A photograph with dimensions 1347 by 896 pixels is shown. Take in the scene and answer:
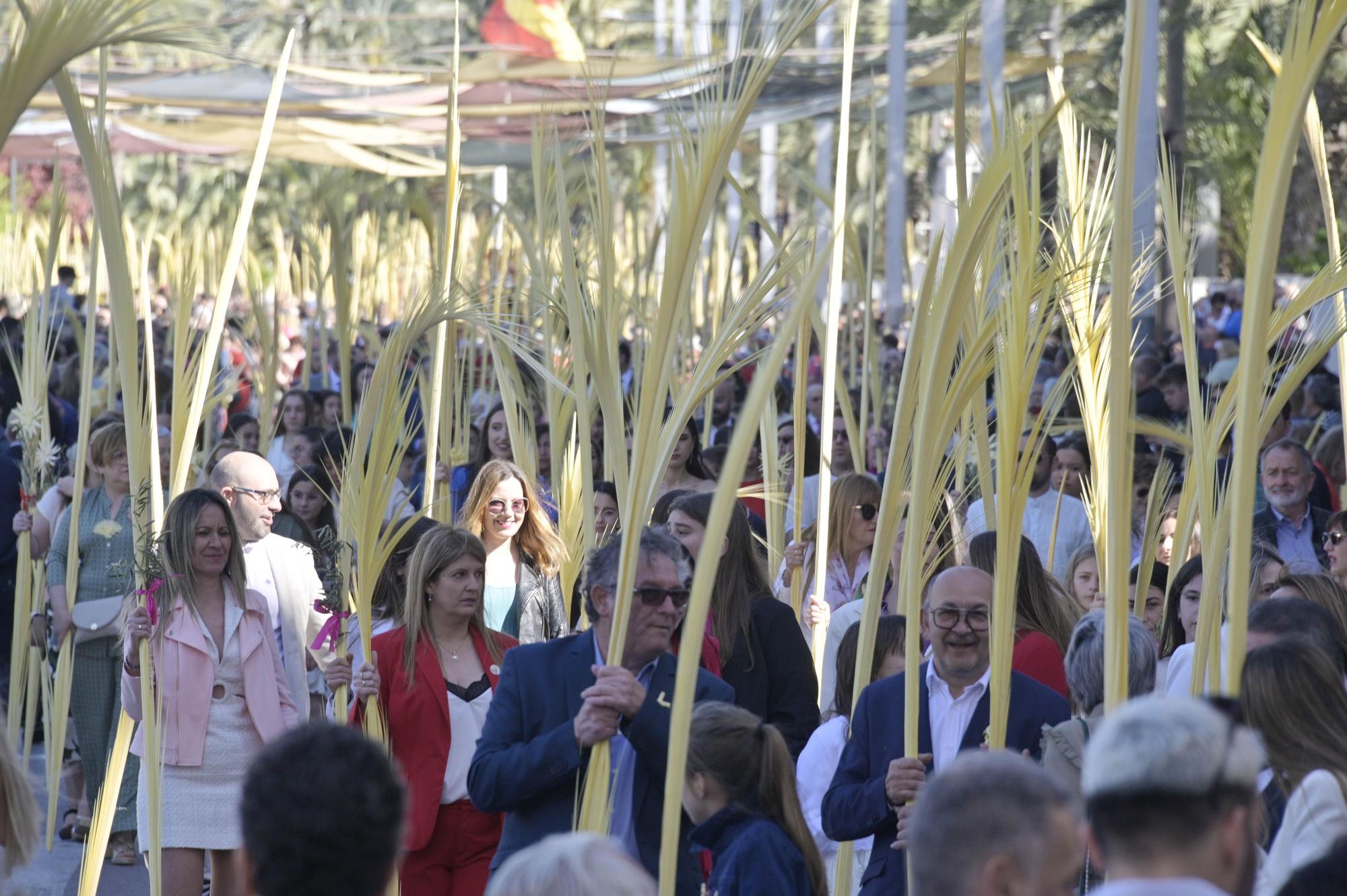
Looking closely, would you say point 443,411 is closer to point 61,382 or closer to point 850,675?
point 850,675

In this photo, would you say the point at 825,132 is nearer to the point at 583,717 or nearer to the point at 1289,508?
the point at 1289,508

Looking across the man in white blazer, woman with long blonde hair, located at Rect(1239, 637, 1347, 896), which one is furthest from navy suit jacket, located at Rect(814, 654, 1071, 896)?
the man in white blazer

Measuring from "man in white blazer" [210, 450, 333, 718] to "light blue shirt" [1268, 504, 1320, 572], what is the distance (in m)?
3.90

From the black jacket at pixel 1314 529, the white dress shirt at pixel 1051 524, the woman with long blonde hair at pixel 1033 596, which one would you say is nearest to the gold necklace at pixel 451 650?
the woman with long blonde hair at pixel 1033 596

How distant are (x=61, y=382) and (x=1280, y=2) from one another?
1240 cm

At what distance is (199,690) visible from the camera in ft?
16.5

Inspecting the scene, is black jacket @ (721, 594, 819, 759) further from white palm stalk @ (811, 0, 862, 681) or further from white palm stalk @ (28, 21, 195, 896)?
white palm stalk @ (28, 21, 195, 896)

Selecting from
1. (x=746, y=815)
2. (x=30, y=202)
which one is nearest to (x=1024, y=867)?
(x=746, y=815)

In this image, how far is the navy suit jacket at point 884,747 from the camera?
155 inches

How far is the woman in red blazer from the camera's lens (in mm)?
4547

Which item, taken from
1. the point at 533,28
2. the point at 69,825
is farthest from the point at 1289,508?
the point at 533,28

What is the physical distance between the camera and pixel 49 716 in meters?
7.37

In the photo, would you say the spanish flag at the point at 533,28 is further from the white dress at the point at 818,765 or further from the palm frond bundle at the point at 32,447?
the white dress at the point at 818,765

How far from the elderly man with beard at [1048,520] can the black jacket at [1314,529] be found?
686 mm
